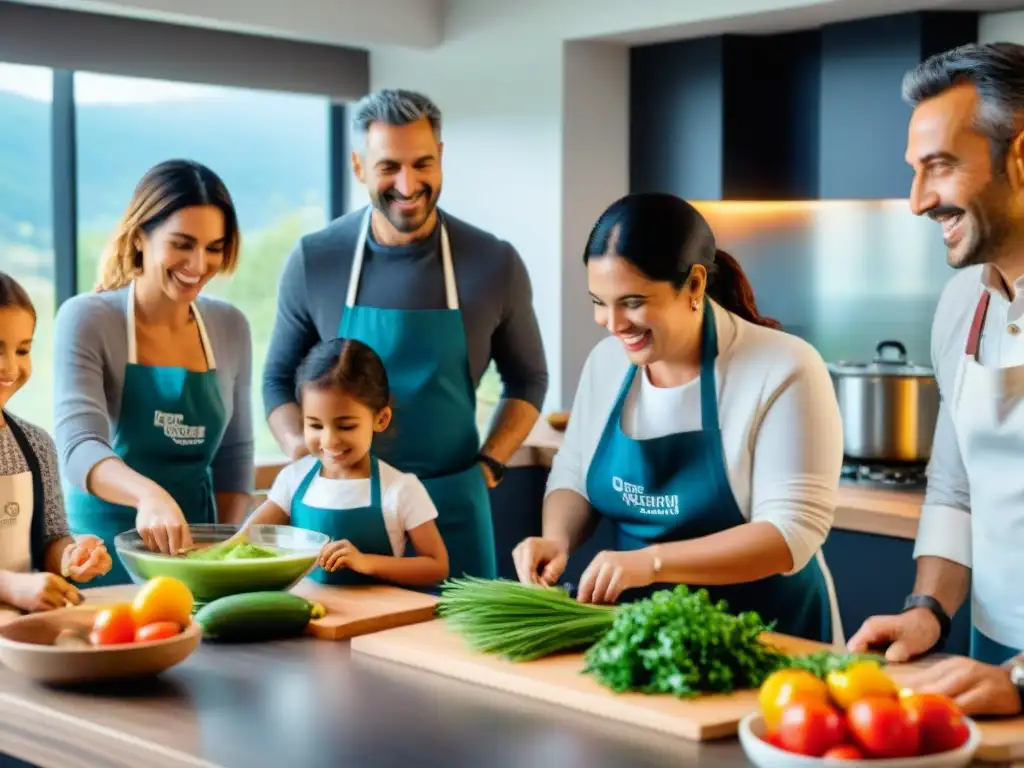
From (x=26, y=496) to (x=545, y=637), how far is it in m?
1.01

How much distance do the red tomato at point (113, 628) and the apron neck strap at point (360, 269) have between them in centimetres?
127

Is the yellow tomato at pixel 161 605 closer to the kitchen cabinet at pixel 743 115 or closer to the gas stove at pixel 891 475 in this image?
the gas stove at pixel 891 475

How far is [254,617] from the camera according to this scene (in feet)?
7.51

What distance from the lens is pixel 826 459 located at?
2.45m

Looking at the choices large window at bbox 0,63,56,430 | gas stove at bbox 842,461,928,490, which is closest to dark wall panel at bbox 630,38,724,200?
gas stove at bbox 842,461,928,490

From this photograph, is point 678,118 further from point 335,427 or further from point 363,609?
point 363,609

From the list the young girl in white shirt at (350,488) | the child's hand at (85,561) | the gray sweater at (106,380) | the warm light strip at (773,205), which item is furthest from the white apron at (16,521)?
the warm light strip at (773,205)

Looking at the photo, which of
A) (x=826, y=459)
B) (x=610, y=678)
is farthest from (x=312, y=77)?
(x=610, y=678)

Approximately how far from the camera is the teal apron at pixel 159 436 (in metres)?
3.02

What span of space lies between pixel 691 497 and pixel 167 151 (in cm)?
290

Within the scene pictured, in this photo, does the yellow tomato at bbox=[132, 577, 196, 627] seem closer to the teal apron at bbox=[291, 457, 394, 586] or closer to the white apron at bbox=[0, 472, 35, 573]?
the white apron at bbox=[0, 472, 35, 573]

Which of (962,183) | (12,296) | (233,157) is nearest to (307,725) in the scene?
(12,296)

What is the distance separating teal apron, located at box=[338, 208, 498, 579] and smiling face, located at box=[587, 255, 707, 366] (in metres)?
0.81

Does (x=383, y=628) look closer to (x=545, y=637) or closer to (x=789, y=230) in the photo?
(x=545, y=637)
